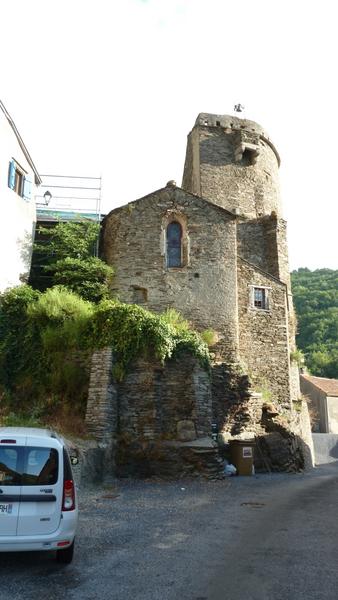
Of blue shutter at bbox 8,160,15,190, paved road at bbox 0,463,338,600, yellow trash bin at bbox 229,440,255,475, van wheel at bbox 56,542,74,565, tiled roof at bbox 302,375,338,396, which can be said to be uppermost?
blue shutter at bbox 8,160,15,190

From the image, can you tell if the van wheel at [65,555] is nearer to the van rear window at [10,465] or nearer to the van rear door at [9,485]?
the van rear door at [9,485]

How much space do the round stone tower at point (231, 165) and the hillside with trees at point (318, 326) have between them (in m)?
25.1

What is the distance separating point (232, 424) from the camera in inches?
687

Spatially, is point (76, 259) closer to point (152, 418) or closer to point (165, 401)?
point (165, 401)

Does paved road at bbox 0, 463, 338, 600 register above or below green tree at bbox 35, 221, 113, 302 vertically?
below

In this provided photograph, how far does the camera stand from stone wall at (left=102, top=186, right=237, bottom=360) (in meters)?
18.9

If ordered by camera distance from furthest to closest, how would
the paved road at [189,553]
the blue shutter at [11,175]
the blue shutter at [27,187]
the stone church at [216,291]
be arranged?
the blue shutter at [27,187], the stone church at [216,291], the blue shutter at [11,175], the paved road at [189,553]

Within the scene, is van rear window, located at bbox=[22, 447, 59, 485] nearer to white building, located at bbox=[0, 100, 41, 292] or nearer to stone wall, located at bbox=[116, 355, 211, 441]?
stone wall, located at bbox=[116, 355, 211, 441]

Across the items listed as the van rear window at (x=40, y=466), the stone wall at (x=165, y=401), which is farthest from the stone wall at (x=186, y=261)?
the van rear window at (x=40, y=466)

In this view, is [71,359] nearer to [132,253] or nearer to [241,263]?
[132,253]

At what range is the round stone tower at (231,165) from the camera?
2606 cm

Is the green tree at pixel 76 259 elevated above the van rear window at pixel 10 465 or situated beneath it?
elevated above

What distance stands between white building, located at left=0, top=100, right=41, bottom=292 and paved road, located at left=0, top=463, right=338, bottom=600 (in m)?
9.81

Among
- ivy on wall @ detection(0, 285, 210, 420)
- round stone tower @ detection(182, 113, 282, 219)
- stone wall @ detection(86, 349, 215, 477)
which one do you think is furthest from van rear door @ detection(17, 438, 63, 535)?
round stone tower @ detection(182, 113, 282, 219)
